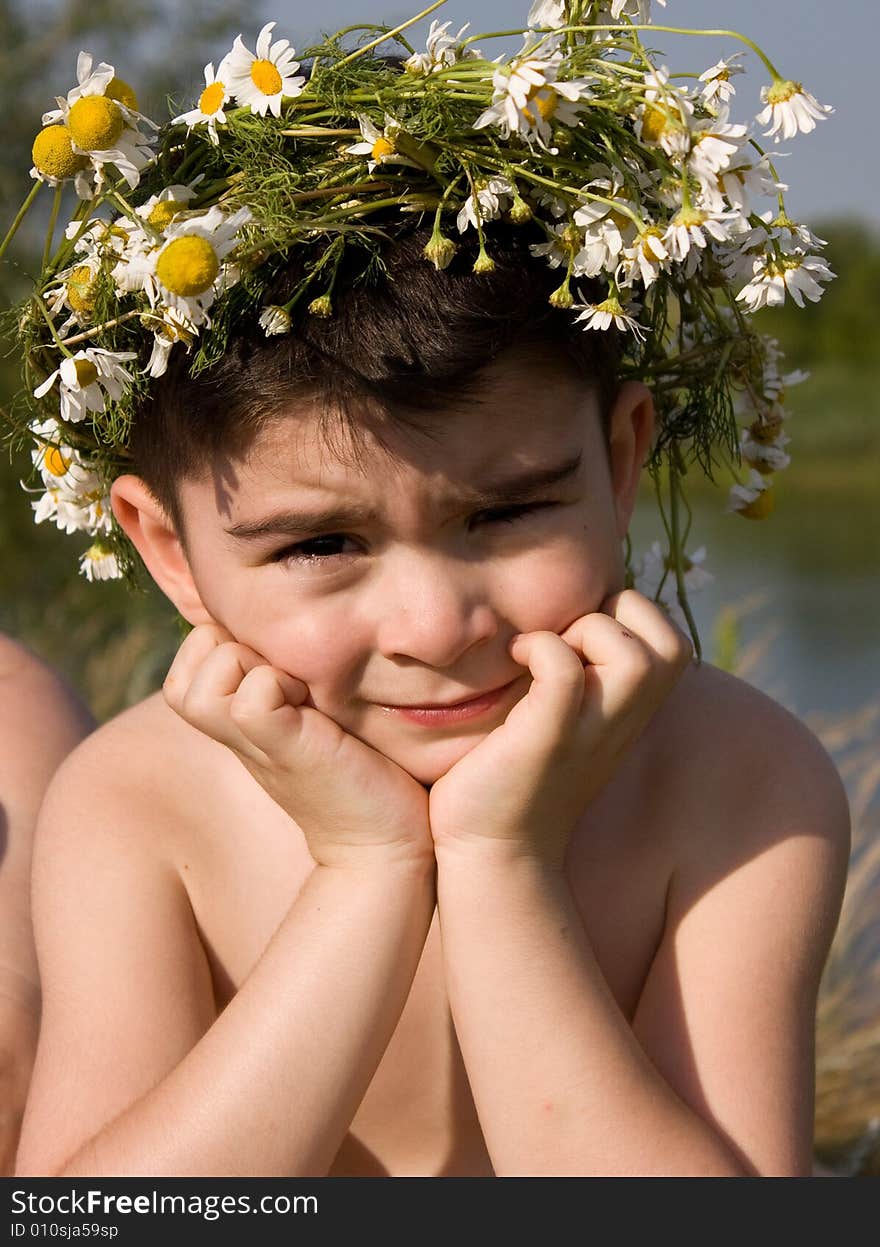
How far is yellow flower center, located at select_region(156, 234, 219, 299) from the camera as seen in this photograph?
5.53 feet

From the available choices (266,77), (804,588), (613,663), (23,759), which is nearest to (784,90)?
(266,77)

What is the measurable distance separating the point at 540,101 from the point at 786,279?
1.43 ft

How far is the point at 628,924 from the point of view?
2188 millimetres

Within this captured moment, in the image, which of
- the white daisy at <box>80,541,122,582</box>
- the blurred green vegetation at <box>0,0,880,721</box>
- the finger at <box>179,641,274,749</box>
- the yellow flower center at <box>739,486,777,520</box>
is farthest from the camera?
the blurred green vegetation at <box>0,0,880,721</box>

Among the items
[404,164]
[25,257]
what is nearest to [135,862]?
[404,164]

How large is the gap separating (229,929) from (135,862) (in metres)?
0.19

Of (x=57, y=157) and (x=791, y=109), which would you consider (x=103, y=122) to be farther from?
(x=791, y=109)

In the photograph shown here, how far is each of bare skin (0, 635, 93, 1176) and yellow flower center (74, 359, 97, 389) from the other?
892mm

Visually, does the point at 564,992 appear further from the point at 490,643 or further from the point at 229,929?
the point at 229,929

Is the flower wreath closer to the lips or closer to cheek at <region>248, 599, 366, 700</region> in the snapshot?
cheek at <region>248, 599, 366, 700</region>

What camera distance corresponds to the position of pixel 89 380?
6.25 feet

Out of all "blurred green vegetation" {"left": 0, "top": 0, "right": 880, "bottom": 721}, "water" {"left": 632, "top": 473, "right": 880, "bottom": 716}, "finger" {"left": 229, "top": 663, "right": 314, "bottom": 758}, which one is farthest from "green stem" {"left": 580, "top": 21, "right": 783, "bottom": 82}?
"blurred green vegetation" {"left": 0, "top": 0, "right": 880, "bottom": 721}

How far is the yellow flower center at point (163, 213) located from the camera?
177 cm

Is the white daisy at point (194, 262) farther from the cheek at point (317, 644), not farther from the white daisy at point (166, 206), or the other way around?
the cheek at point (317, 644)
